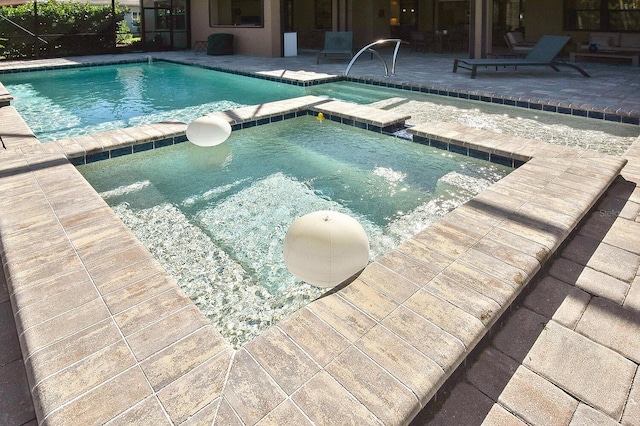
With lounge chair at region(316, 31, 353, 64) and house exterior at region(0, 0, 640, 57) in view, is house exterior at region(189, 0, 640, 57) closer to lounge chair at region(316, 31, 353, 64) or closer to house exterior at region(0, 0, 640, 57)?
house exterior at region(0, 0, 640, 57)

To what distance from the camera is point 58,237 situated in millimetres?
2682

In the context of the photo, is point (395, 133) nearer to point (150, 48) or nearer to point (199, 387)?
point (199, 387)

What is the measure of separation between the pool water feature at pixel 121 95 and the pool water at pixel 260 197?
7.09 feet

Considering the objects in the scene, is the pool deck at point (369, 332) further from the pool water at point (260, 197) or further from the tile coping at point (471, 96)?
the tile coping at point (471, 96)

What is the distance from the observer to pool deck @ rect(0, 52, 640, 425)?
5.22ft

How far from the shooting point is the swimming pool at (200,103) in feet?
19.7

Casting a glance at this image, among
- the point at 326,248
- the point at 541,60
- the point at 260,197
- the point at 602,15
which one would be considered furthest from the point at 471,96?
the point at 602,15

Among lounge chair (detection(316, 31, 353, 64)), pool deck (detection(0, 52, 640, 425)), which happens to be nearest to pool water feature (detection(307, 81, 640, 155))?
pool deck (detection(0, 52, 640, 425))

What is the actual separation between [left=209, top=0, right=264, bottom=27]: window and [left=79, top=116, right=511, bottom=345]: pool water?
12443 millimetres

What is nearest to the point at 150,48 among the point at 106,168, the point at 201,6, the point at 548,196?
the point at 201,6

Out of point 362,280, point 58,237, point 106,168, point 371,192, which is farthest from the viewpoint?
point 106,168

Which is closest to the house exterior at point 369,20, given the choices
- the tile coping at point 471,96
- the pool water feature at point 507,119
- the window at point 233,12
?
the window at point 233,12

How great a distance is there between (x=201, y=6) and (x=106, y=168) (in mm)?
14197

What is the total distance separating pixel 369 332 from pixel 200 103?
7.26m
